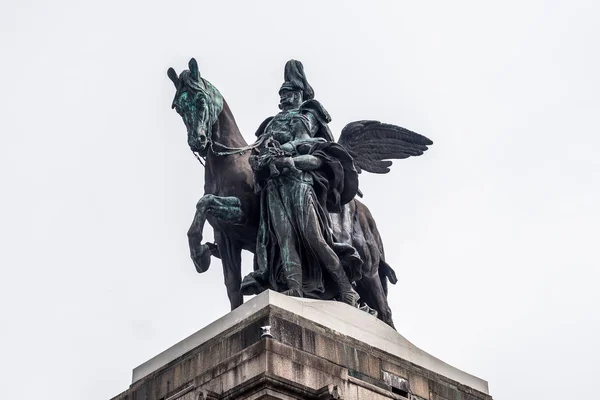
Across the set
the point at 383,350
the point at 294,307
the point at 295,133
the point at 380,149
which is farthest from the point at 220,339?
the point at 380,149

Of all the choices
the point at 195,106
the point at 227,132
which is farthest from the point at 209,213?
the point at 195,106

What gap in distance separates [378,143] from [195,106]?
4107 millimetres

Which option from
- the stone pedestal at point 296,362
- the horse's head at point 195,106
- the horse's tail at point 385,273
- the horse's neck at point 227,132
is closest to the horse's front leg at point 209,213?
the horse's head at point 195,106

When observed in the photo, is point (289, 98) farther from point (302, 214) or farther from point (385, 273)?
point (385, 273)

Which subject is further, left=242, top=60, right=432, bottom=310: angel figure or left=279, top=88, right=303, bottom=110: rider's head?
left=279, top=88, right=303, bottom=110: rider's head

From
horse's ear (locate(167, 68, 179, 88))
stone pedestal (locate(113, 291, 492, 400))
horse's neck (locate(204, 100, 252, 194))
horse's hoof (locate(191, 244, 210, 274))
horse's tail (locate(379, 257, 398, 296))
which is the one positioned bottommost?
stone pedestal (locate(113, 291, 492, 400))

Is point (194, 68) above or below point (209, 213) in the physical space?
above

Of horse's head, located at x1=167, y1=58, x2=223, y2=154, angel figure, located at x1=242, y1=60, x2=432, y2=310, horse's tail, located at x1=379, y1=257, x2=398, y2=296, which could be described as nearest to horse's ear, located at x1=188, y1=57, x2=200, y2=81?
horse's head, located at x1=167, y1=58, x2=223, y2=154

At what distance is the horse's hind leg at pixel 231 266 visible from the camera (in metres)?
23.5

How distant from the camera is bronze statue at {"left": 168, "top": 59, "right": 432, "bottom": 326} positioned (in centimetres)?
2233

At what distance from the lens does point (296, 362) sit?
63.3 ft

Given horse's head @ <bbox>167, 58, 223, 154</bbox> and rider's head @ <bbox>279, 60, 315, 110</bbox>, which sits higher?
rider's head @ <bbox>279, 60, 315, 110</bbox>

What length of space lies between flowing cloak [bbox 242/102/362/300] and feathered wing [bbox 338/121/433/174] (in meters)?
1.68

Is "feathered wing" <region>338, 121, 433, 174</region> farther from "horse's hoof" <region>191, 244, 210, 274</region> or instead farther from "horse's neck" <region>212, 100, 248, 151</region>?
"horse's hoof" <region>191, 244, 210, 274</region>
